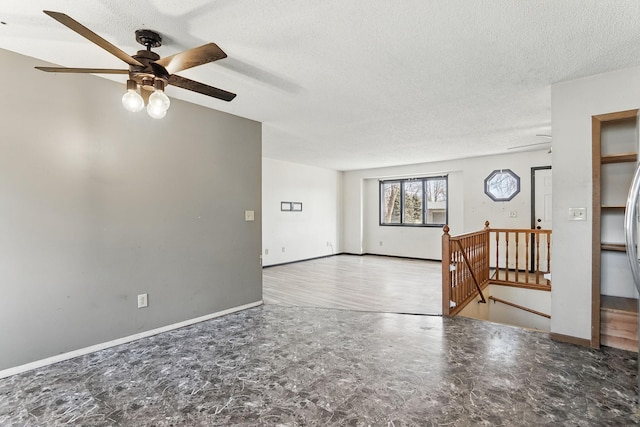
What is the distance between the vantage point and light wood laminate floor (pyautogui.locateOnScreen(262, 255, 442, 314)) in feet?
13.3

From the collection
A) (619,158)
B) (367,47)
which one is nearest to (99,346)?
(367,47)

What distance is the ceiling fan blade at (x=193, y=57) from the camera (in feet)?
5.59

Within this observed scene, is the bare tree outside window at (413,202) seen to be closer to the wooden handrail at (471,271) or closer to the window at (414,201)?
the window at (414,201)

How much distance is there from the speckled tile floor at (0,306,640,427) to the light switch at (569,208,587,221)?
1.10m

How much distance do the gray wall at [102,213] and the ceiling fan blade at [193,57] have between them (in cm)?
129

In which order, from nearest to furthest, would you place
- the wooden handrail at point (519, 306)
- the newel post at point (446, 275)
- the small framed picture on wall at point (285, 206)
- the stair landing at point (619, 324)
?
the stair landing at point (619, 324) < the newel post at point (446, 275) < the wooden handrail at point (519, 306) < the small framed picture on wall at point (285, 206)

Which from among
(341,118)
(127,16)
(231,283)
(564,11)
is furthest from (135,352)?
(564,11)

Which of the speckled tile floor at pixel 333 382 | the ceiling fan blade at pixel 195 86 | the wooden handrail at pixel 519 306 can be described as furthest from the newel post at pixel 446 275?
the ceiling fan blade at pixel 195 86

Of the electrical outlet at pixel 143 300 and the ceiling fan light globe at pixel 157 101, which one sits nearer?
the ceiling fan light globe at pixel 157 101

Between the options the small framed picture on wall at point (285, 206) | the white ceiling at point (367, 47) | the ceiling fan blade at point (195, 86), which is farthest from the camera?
the small framed picture on wall at point (285, 206)

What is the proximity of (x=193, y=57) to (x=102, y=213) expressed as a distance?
1741mm

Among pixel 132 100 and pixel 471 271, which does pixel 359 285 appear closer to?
pixel 471 271

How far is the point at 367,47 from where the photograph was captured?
2213 millimetres

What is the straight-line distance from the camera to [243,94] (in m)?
3.11
